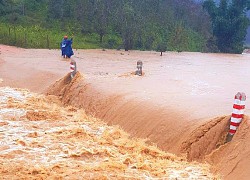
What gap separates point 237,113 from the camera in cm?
689

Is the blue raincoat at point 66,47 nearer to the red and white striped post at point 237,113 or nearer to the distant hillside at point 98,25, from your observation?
the distant hillside at point 98,25

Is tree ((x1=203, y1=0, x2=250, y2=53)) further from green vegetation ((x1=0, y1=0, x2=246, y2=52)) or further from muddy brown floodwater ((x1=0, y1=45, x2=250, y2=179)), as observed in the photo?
muddy brown floodwater ((x1=0, y1=45, x2=250, y2=179))

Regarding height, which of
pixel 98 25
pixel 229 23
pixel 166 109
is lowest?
pixel 166 109

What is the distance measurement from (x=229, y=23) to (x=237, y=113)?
32352 millimetres

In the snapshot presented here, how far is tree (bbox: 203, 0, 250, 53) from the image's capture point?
37.3 meters

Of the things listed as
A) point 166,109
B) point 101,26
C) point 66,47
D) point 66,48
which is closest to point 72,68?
point 166,109

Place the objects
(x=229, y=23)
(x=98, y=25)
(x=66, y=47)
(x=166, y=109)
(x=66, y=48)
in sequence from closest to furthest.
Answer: (x=166, y=109), (x=66, y=47), (x=66, y=48), (x=98, y=25), (x=229, y=23)

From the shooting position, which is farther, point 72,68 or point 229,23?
point 229,23

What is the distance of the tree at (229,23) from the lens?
3734 centimetres

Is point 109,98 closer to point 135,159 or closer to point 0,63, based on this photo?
point 135,159

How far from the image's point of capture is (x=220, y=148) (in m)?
6.88

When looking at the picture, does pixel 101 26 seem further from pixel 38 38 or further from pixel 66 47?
pixel 66 47

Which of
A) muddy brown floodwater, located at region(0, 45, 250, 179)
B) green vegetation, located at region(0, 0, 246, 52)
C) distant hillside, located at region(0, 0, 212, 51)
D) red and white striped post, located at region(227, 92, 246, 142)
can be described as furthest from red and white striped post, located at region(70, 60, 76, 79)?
distant hillside, located at region(0, 0, 212, 51)

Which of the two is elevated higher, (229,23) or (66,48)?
(229,23)
